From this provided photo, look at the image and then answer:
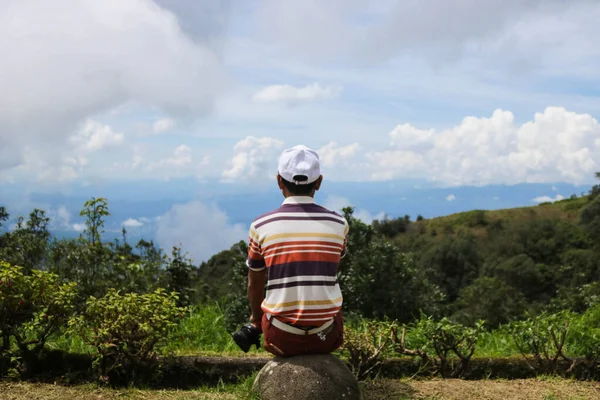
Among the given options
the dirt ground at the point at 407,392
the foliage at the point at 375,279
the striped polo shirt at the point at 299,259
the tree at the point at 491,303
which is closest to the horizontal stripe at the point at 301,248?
the striped polo shirt at the point at 299,259

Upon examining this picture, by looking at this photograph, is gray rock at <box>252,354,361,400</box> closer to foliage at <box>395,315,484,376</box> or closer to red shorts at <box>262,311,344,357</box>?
red shorts at <box>262,311,344,357</box>

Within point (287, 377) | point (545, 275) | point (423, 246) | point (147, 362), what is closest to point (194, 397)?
point (147, 362)

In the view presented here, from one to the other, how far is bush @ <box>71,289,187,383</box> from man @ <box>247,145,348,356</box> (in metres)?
1.43

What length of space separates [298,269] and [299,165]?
0.75m

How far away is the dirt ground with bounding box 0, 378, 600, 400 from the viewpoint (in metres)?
5.59

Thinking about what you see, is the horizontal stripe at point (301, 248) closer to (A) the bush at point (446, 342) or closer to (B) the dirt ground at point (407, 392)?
(B) the dirt ground at point (407, 392)

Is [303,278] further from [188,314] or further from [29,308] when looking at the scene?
[188,314]

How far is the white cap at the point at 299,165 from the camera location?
4.66m

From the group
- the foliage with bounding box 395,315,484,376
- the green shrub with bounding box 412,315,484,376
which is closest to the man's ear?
the foliage with bounding box 395,315,484,376

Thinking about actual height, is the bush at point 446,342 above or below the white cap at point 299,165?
below

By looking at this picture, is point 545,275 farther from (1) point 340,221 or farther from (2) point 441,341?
(1) point 340,221

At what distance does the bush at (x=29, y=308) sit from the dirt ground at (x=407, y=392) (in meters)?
0.38

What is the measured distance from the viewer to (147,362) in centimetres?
602

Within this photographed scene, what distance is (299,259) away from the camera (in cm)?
457
